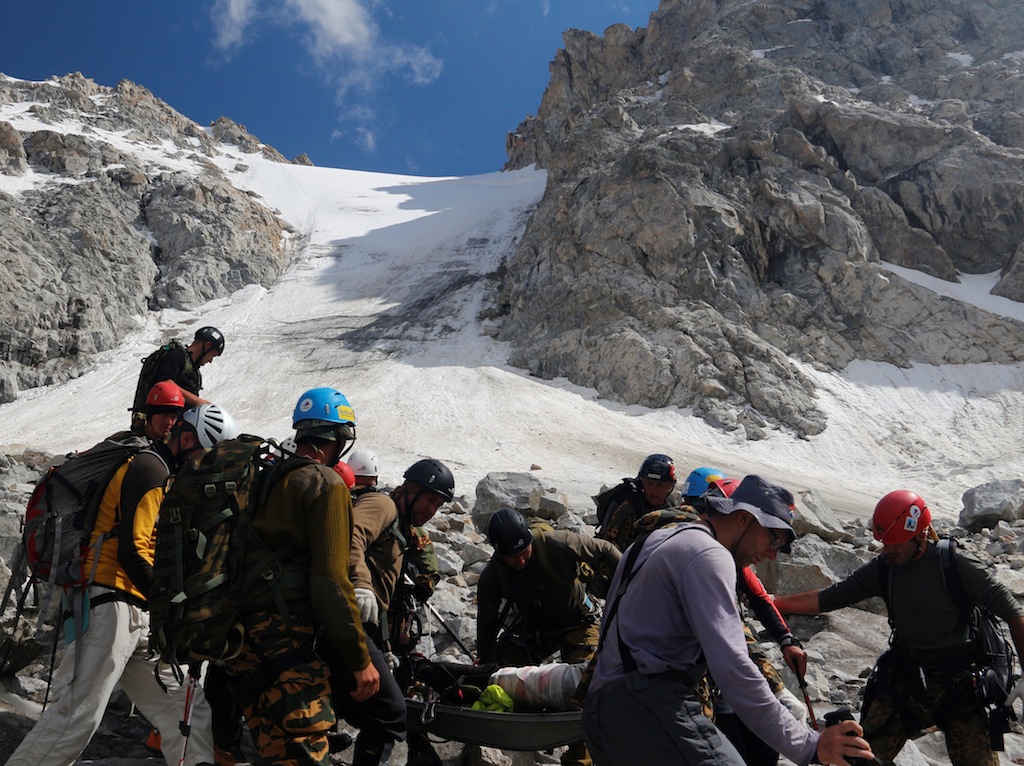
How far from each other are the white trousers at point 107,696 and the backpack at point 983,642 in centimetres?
469

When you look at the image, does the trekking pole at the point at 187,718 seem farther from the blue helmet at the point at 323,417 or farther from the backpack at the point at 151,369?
the backpack at the point at 151,369

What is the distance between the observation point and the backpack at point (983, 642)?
4.20 metres

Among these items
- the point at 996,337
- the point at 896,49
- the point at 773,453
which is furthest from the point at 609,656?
the point at 896,49

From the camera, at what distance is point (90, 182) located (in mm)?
51562

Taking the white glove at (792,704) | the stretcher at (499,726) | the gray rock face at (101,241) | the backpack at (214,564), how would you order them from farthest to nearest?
the gray rock face at (101,241) < the white glove at (792,704) < the stretcher at (499,726) < the backpack at (214,564)

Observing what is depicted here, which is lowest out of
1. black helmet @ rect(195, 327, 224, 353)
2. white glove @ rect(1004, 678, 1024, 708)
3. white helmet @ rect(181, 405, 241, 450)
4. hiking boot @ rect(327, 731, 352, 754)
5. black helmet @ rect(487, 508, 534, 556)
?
hiking boot @ rect(327, 731, 352, 754)

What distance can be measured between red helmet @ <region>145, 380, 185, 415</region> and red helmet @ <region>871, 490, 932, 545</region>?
4.63 m

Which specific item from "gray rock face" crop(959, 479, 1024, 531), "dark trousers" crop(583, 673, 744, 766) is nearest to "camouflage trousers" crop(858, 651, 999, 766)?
"dark trousers" crop(583, 673, 744, 766)

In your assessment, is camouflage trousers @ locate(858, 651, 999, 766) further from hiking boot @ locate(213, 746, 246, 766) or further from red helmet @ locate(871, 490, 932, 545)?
hiking boot @ locate(213, 746, 246, 766)

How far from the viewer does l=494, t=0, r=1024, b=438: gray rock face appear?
37.0 meters

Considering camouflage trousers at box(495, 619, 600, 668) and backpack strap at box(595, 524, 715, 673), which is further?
camouflage trousers at box(495, 619, 600, 668)

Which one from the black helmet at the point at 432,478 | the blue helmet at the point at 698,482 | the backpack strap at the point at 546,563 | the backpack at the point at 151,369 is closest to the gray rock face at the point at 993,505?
the blue helmet at the point at 698,482

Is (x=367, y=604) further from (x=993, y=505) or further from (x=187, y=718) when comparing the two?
(x=993, y=505)

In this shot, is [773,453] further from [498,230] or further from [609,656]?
[498,230]
